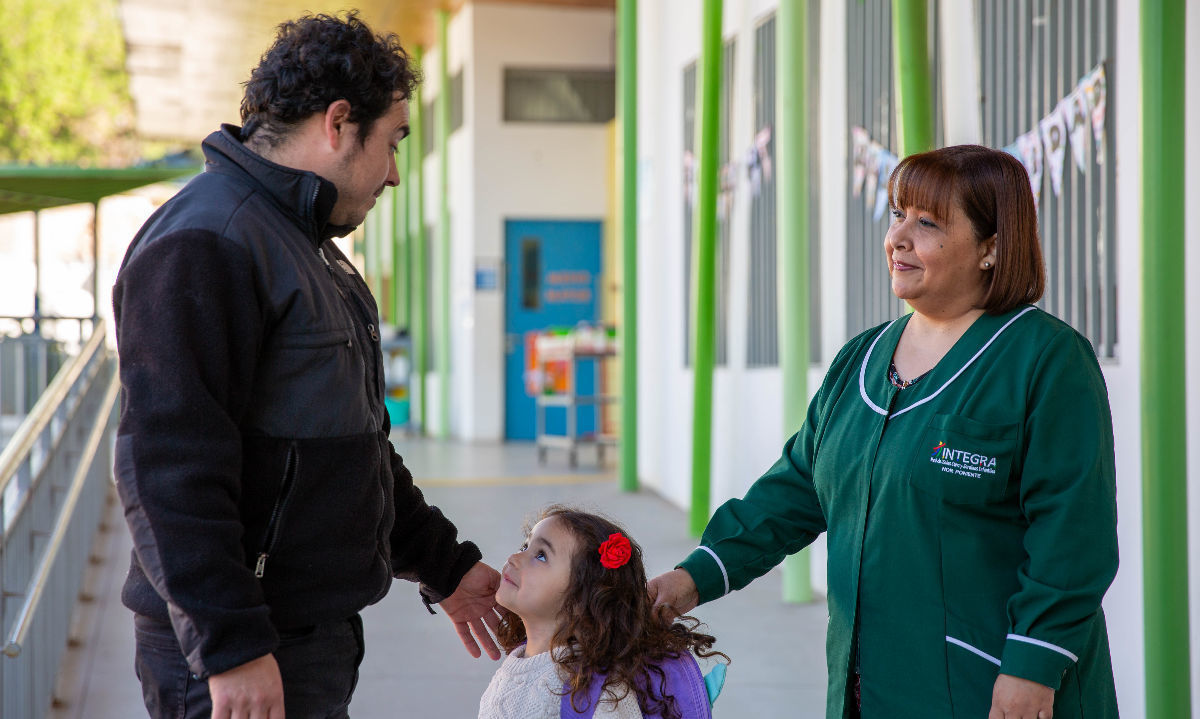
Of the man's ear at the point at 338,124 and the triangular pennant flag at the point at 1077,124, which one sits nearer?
the man's ear at the point at 338,124

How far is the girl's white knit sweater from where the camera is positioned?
1.97 meters

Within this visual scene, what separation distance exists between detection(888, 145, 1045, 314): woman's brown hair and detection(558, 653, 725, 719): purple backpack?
755mm

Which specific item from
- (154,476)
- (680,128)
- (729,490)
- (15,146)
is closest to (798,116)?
(729,490)

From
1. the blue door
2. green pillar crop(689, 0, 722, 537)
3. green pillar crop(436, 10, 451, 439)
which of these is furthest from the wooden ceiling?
green pillar crop(689, 0, 722, 537)

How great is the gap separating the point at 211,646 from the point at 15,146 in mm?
23912

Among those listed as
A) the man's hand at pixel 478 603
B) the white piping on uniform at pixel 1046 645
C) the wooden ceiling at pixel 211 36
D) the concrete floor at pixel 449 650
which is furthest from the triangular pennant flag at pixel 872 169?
the wooden ceiling at pixel 211 36

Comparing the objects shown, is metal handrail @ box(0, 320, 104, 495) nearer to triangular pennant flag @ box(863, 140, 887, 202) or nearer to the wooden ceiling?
triangular pennant flag @ box(863, 140, 887, 202)

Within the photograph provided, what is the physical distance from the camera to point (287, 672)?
1753 mm

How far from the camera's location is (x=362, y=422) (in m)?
1.81

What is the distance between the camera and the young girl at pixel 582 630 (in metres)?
1.98

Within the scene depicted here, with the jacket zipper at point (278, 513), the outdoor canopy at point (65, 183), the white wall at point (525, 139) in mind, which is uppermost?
the white wall at point (525, 139)

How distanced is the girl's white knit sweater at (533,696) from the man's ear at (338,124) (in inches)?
35.1

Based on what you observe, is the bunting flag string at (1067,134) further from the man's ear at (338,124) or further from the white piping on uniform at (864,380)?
the man's ear at (338,124)

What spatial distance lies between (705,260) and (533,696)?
4.58 meters
